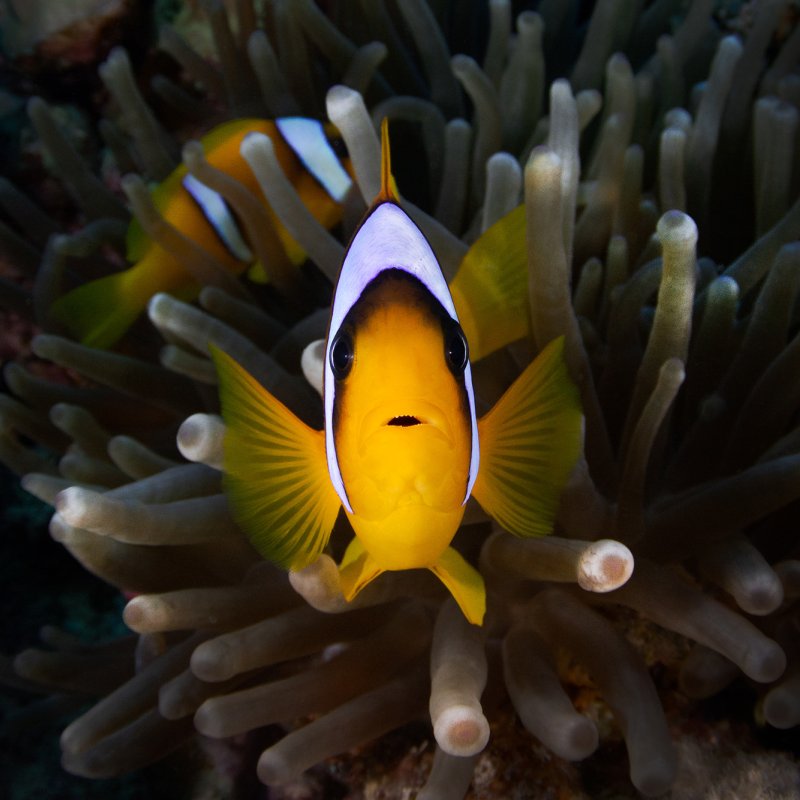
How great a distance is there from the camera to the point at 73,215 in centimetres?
171

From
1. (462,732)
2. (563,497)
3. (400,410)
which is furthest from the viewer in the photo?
(563,497)

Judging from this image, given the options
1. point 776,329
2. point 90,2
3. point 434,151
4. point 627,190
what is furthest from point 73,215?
point 776,329

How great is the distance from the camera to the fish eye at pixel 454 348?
548mm

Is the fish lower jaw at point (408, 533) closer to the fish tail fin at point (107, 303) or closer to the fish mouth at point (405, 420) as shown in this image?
the fish mouth at point (405, 420)

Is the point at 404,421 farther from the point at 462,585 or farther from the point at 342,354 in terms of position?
the point at 462,585

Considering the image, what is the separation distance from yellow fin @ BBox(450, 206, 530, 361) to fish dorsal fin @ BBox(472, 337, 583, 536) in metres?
0.12

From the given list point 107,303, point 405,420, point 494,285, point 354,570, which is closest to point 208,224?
point 107,303

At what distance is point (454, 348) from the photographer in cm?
55

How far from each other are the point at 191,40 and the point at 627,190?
1.17 m

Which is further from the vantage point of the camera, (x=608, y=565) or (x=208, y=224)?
(x=208, y=224)

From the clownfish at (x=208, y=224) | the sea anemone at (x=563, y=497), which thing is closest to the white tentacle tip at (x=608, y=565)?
the sea anemone at (x=563, y=497)

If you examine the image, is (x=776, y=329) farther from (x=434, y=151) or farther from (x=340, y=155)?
(x=340, y=155)

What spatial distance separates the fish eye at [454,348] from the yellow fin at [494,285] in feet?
0.73

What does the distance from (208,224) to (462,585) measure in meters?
0.79
